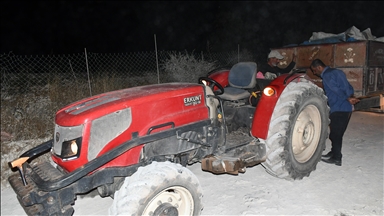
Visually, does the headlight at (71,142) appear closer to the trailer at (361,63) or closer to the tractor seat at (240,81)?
the tractor seat at (240,81)

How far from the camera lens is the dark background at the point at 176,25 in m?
21.5

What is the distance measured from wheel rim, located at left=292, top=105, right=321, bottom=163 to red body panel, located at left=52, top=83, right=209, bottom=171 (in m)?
1.52

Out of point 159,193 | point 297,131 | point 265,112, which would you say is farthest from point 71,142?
point 297,131

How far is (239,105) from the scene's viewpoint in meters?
4.12

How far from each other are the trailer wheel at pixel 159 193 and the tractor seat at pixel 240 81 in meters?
1.67

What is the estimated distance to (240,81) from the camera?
14.0 ft

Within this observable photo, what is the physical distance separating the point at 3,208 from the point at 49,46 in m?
28.0

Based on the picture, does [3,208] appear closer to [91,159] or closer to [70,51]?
[91,159]

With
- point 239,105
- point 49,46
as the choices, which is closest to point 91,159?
point 239,105

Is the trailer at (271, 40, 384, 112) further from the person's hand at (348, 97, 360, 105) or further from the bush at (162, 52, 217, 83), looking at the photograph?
the bush at (162, 52, 217, 83)

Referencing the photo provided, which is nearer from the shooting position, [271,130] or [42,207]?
[42,207]

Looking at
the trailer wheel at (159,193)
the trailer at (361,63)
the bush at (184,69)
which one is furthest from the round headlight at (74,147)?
the bush at (184,69)

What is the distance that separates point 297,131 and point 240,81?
1.05 metres

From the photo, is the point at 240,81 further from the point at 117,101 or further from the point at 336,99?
the point at 117,101
